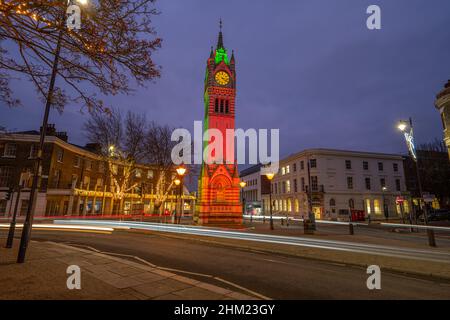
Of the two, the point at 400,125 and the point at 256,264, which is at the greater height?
the point at 400,125

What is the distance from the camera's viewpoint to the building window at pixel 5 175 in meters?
30.5

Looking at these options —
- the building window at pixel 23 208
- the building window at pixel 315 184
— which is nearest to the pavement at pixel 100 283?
the building window at pixel 23 208

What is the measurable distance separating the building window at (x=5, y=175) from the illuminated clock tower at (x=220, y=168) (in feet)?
81.1

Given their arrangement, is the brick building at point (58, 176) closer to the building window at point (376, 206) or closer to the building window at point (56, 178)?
the building window at point (56, 178)

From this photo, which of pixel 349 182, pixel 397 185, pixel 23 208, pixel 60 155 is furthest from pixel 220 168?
pixel 397 185

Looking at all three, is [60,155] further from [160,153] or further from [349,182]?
[349,182]

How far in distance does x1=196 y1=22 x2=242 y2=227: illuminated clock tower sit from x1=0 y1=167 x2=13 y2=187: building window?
974 inches

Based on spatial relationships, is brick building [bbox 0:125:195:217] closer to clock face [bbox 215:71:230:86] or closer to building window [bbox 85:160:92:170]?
building window [bbox 85:160:92:170]

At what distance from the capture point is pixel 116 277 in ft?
21.0

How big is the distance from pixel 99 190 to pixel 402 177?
58518mm

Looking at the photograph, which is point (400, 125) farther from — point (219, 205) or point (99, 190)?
point (99, 190)

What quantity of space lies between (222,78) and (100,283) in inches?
1368

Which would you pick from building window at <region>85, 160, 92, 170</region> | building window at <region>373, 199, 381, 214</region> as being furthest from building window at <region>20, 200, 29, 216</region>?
building window at <region>373, 199, 381, 214</region>
